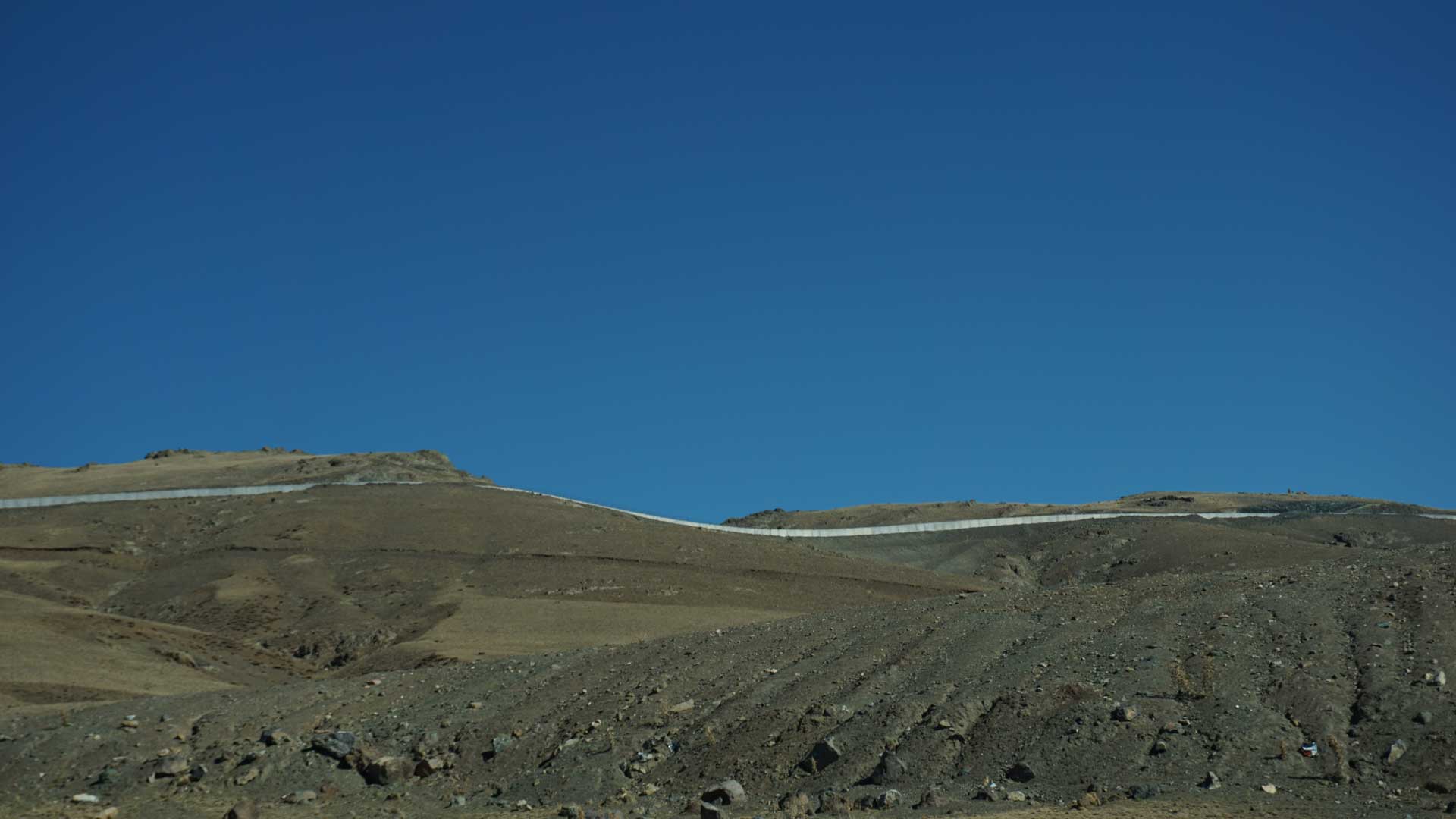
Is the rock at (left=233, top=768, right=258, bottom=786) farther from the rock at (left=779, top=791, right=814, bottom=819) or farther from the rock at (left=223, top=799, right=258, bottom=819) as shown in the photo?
the rock at (left=779, top=791, right=814, bottom=819)

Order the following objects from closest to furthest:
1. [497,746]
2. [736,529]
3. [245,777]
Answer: [245,777] → [497,746] → [736,529]

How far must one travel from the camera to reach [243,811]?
856 inches

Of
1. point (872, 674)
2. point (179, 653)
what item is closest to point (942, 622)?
Answer: point (872, 674)

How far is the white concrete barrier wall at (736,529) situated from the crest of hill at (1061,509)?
11.0ft

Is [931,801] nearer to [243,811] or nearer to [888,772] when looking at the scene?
[888,772]

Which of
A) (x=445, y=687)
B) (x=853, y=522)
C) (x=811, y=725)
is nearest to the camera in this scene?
(x=811, y=725)

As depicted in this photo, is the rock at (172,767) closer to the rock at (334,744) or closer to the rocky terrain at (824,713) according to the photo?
the rocky terrain at (824,713)

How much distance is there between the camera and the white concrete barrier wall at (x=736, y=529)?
7469cm

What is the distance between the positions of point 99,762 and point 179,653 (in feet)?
52.7

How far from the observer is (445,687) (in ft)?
94.7

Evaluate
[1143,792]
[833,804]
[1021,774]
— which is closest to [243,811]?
[833,804]

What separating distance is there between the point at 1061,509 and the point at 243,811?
3197 inches

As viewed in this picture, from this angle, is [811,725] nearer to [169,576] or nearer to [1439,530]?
[169,576]

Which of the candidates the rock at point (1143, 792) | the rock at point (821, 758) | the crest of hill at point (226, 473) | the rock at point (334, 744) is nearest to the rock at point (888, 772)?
the rock at point (821, 758)
